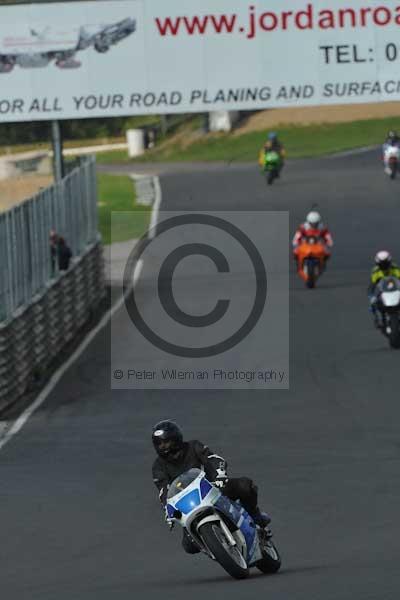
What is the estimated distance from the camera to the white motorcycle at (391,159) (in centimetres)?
5375

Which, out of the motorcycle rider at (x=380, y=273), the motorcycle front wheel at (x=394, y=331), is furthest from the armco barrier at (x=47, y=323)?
the motorcycle front wheel at (x=394, y=331)

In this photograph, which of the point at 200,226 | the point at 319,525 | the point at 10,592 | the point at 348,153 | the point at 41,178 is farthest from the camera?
the point at 348,153

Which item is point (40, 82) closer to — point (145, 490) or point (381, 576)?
point (145, 490)

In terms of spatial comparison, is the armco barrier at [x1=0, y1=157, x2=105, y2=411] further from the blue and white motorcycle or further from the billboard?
the blue and white motorcycle

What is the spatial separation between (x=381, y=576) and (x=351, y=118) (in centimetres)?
6882

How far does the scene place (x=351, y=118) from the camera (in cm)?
7775

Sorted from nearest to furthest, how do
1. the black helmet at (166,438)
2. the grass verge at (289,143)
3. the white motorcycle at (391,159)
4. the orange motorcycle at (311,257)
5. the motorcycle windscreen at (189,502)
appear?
the motorcycle windscreen at (189,502) < the black helmet at (166,438) < the orange motorcycle at (311,257) < the white motorcycle at (391,159) < the grass verge at (289,143)

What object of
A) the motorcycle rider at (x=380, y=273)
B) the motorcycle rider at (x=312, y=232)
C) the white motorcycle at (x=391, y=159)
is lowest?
the white motorcycle at (x=391, y=159)

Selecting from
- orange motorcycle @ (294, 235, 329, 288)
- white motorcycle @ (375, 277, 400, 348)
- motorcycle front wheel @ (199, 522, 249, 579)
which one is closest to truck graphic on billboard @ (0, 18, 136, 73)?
orange motorcycle @ (294, 235, 329, 288)

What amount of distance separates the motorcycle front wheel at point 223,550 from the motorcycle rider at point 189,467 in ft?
1.41

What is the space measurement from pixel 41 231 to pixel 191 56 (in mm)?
6975

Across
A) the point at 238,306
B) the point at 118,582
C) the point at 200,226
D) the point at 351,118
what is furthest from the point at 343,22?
the point at 351,118

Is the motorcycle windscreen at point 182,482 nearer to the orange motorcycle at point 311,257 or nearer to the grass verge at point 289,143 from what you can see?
the orange motorcycle at point 311,257

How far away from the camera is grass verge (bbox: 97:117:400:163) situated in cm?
7114
